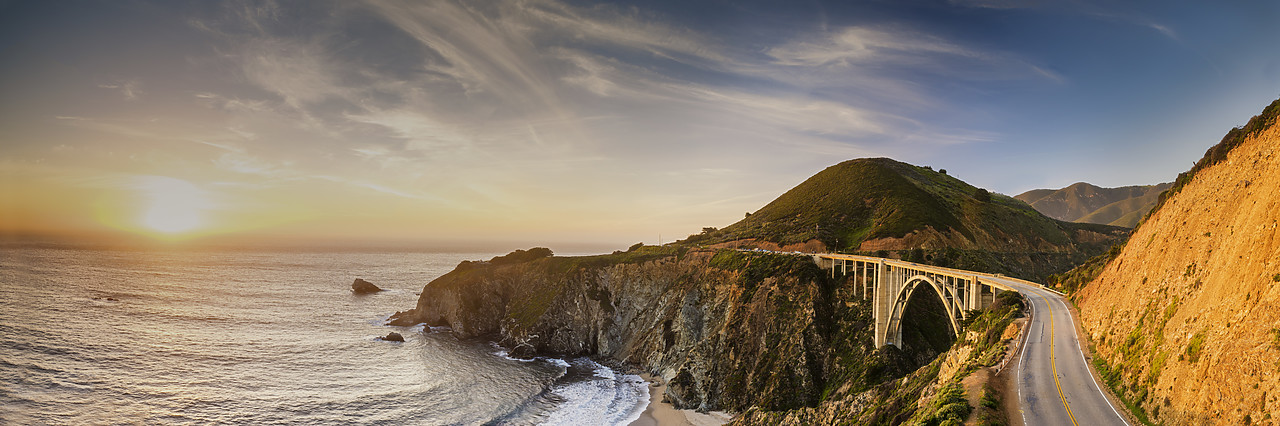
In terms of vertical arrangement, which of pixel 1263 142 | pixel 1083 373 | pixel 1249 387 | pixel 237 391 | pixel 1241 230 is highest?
pixel 1263 142

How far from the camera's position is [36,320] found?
78125 millimetres

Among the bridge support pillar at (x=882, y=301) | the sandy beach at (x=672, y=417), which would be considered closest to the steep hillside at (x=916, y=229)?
the bridge support pillar at (x=882, y=301)

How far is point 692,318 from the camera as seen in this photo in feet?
249

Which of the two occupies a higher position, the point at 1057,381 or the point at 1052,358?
the point at 1052,358

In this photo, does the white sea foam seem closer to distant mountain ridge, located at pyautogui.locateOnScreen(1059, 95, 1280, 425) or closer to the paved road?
the paved road

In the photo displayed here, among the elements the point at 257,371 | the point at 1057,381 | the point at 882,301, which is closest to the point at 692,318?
the point at 882,301

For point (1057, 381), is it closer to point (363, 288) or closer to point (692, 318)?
point (692, 318)

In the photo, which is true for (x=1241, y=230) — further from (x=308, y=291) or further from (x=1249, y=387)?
(x=308, y=291)

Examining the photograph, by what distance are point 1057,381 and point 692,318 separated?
5584 centimetres

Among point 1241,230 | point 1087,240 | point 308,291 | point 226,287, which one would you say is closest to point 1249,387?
point 1241,230

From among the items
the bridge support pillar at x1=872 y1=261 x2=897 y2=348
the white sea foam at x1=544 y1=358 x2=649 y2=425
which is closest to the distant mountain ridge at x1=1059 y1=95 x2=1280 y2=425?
the bridge support pillar at x1=872 y1=261 x2=897 y2=348

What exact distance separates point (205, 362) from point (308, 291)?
79.2 m

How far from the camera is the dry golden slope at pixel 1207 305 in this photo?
15016mm

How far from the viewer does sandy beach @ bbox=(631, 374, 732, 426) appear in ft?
171
